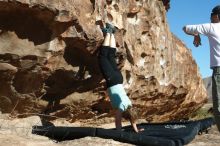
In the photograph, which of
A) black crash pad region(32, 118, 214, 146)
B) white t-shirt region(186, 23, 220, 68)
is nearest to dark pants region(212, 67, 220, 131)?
white t-shirt region(186, 23, 220, 68)

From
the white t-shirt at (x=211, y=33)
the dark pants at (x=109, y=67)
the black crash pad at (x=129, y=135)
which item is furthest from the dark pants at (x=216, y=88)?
the dark pants at (x=109, y=67)

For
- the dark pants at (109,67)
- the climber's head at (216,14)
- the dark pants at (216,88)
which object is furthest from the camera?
the dark pants at (109,67)

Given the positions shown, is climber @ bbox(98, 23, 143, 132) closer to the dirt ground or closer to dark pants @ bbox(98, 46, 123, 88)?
dark pants @ bbox(98, 46, 123, 88)

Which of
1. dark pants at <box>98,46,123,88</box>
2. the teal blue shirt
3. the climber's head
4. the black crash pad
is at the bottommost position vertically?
the black crash pad

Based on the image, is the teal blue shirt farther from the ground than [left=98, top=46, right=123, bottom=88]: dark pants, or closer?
closer

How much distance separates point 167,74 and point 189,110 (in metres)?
2.61

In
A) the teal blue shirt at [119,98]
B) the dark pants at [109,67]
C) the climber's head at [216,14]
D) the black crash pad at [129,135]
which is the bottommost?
the black crash pad at [129,135]

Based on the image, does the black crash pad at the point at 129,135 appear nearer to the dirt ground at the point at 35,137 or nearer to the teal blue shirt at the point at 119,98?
the dirt ground at the point at 35,137

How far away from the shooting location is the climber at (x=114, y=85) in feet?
19.3

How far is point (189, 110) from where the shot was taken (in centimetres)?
1149

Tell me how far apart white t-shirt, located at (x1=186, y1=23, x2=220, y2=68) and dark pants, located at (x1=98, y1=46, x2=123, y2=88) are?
128cm

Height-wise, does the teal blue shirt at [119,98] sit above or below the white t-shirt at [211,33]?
below

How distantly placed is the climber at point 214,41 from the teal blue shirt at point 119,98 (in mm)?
1249

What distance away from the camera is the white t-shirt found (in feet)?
17.1
